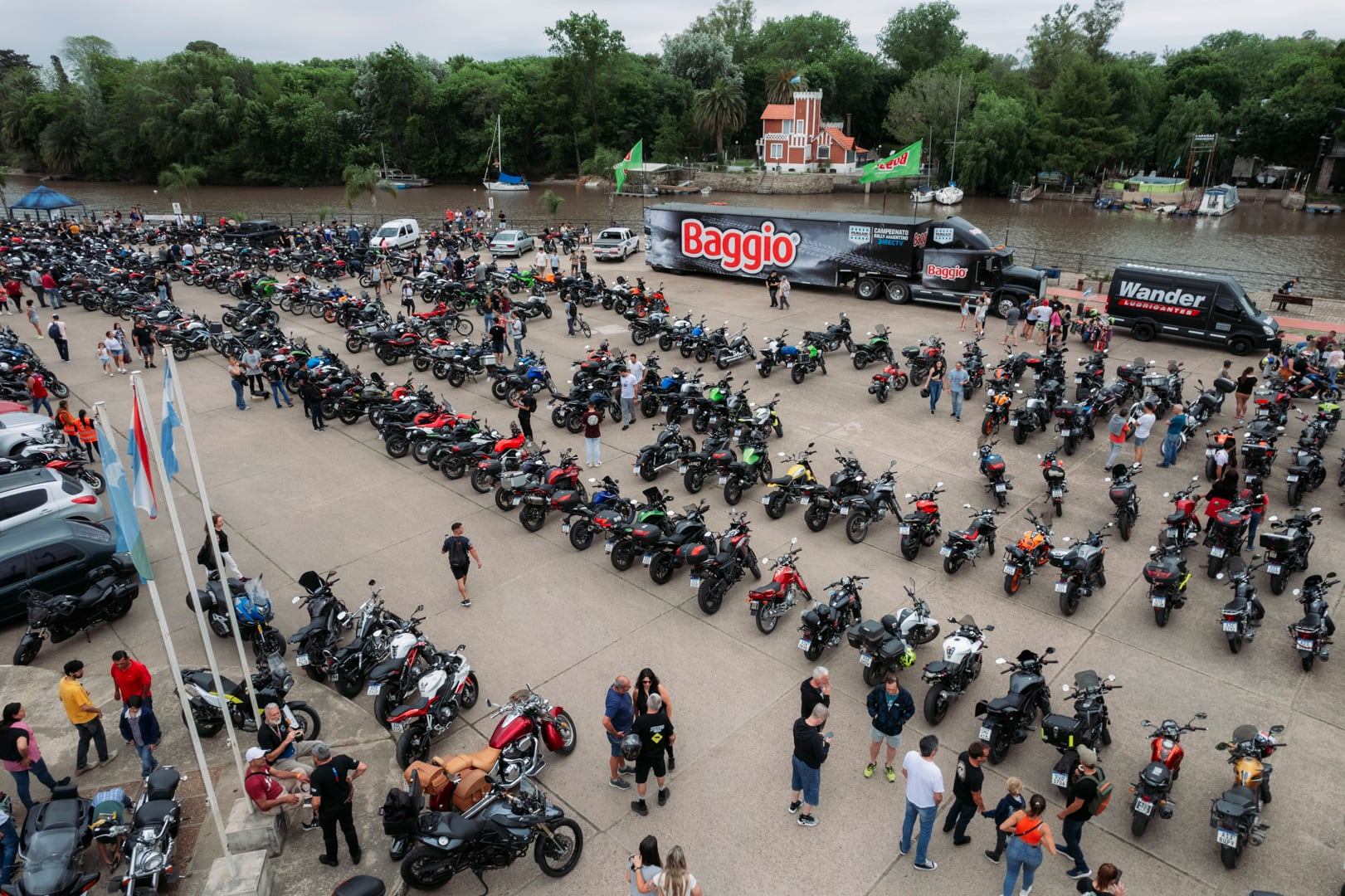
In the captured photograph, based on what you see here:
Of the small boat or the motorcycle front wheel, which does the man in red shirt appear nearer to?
the motorcycle front wheel

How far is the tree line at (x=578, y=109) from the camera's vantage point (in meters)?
69.4

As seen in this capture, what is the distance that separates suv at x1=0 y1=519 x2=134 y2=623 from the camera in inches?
395

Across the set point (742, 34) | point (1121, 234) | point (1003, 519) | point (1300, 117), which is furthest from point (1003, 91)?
point (1003, 519)

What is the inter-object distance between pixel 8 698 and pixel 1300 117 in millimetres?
85973

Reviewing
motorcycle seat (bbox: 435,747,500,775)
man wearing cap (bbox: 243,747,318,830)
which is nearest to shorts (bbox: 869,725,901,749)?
motorcycle seat (bbox: 435,747,500,775)

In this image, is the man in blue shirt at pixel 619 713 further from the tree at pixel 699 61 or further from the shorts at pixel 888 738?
the tree at pixel 699 61

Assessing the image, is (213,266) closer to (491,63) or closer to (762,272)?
(762,272)

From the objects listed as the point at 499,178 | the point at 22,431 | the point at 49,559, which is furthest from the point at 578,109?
the point at 49,559

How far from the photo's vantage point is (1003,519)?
1261cm

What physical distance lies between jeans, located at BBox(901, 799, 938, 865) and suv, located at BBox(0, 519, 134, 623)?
1021 centimetres

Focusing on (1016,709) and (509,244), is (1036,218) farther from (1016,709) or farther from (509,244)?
(1016,709)

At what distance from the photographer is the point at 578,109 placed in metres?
81.8

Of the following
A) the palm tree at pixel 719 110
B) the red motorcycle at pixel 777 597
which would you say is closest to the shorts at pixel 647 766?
the red motorcycle at pixel 777 597

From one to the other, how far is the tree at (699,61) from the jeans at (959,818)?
9319cm
